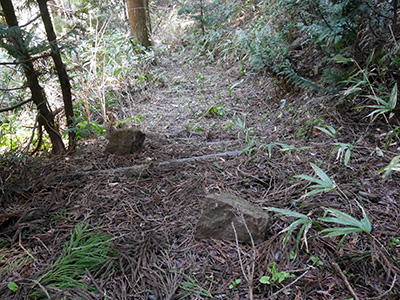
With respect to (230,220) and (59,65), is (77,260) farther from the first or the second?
(59,65)

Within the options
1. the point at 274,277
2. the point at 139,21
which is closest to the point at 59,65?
the point at 274,277

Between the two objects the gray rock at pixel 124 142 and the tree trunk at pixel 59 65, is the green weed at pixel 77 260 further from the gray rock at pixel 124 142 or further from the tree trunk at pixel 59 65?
the tree trunk at pixel 59 65

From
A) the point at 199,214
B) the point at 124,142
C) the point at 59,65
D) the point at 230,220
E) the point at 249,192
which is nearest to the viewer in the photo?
the point at 230,220

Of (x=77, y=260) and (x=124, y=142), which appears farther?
(x=124, y=142)

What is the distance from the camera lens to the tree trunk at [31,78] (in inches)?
83.3

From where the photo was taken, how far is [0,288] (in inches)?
52.4

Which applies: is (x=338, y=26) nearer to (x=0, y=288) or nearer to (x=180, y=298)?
(x=180, y=298)

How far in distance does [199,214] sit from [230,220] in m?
0.28

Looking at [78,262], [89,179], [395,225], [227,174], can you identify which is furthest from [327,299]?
[89,179]

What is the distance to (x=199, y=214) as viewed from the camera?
1.82 m

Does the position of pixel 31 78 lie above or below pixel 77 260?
above

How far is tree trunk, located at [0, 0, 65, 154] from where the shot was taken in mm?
2115

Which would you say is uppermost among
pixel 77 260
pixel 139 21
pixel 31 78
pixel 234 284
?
pixel 139 21

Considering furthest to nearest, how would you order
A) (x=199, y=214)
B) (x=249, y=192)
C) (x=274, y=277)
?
(x=249, y=192)
(x=199, y=214)
(x=274, y=277)
